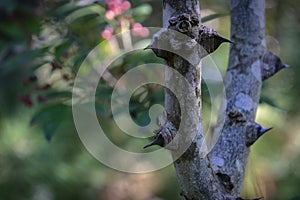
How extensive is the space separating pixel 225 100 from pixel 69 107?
41 cm

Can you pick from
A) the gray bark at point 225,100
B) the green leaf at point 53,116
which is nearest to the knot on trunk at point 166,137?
the gray bark at point 225,100

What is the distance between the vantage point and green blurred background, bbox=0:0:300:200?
3.40 ft

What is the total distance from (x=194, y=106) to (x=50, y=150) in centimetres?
138

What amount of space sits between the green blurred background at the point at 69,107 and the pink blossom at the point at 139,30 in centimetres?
2

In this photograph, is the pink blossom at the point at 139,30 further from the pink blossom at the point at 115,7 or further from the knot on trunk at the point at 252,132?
the knot on trunk at the point at 252,132

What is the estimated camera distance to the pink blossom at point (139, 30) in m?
1.06

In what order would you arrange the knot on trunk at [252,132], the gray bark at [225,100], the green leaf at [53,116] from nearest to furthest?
the gray bark at [225,100]
the knot on trunk at [252,132]
the green leaf at [53,116]

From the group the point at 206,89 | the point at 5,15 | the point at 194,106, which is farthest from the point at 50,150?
the point at 194,106

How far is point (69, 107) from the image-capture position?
3.37 feet

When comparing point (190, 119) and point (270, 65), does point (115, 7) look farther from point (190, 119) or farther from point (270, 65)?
point (190, 119)

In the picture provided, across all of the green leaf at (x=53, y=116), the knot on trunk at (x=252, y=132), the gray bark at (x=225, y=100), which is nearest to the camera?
the gray bark at (x=225, y=100)

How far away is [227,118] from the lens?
66cm

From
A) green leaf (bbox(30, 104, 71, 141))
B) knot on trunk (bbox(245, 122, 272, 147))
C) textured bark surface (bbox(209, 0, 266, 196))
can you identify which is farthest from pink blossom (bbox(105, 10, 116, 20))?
knot on trunk (bbox(245, 122, 272, 147))

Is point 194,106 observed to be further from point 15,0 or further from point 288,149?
point 288,149
